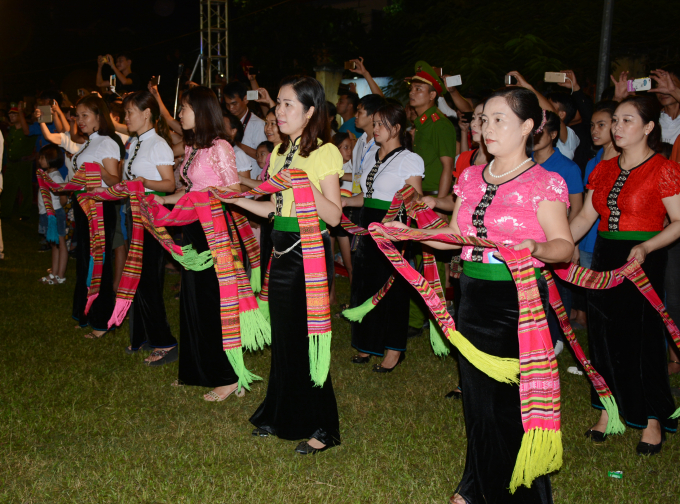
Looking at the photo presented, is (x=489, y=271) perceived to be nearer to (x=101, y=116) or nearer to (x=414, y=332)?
(x=414, y=332)

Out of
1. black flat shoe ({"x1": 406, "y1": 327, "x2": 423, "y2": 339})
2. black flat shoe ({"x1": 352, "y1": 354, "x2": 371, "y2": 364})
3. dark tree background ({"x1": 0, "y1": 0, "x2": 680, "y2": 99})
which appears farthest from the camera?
dark tree background ({"x1": 0, "y1": 0, "x2": 680, "y2": 99})

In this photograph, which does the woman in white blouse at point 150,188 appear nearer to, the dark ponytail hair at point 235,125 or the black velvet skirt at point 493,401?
the dark ponytail hair at point 235,125

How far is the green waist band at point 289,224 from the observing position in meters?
3.34

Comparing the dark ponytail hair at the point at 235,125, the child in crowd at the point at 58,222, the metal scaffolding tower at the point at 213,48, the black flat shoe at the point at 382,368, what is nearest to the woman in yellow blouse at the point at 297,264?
the black flat shoe at the point at 382,368

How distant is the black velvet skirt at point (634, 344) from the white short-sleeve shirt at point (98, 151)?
4077mm

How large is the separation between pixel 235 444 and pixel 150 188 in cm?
215

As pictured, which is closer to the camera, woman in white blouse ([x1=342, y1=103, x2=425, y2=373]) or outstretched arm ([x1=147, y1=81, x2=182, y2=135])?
woman in white blouse ([x1=342, y1=103, x2=425, y2=373])

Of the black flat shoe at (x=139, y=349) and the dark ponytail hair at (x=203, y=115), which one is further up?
the dark ponytail hair at (x=203, y=115)

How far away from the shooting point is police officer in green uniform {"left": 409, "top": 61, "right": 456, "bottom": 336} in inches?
215

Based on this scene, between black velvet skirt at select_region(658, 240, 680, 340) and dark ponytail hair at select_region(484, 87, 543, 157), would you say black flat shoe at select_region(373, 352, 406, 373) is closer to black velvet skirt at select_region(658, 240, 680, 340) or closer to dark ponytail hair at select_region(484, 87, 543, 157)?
black velvet skirt at select_region(658, 240, 680, 340)

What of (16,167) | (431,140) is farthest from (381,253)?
(16,167)

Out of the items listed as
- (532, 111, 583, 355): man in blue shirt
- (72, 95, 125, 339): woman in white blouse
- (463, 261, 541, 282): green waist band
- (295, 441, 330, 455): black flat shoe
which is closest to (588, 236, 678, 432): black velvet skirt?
(532, 111, 583, 355): man in blue shirt

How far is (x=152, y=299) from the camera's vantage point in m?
4.98

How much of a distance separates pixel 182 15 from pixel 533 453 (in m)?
33.0
